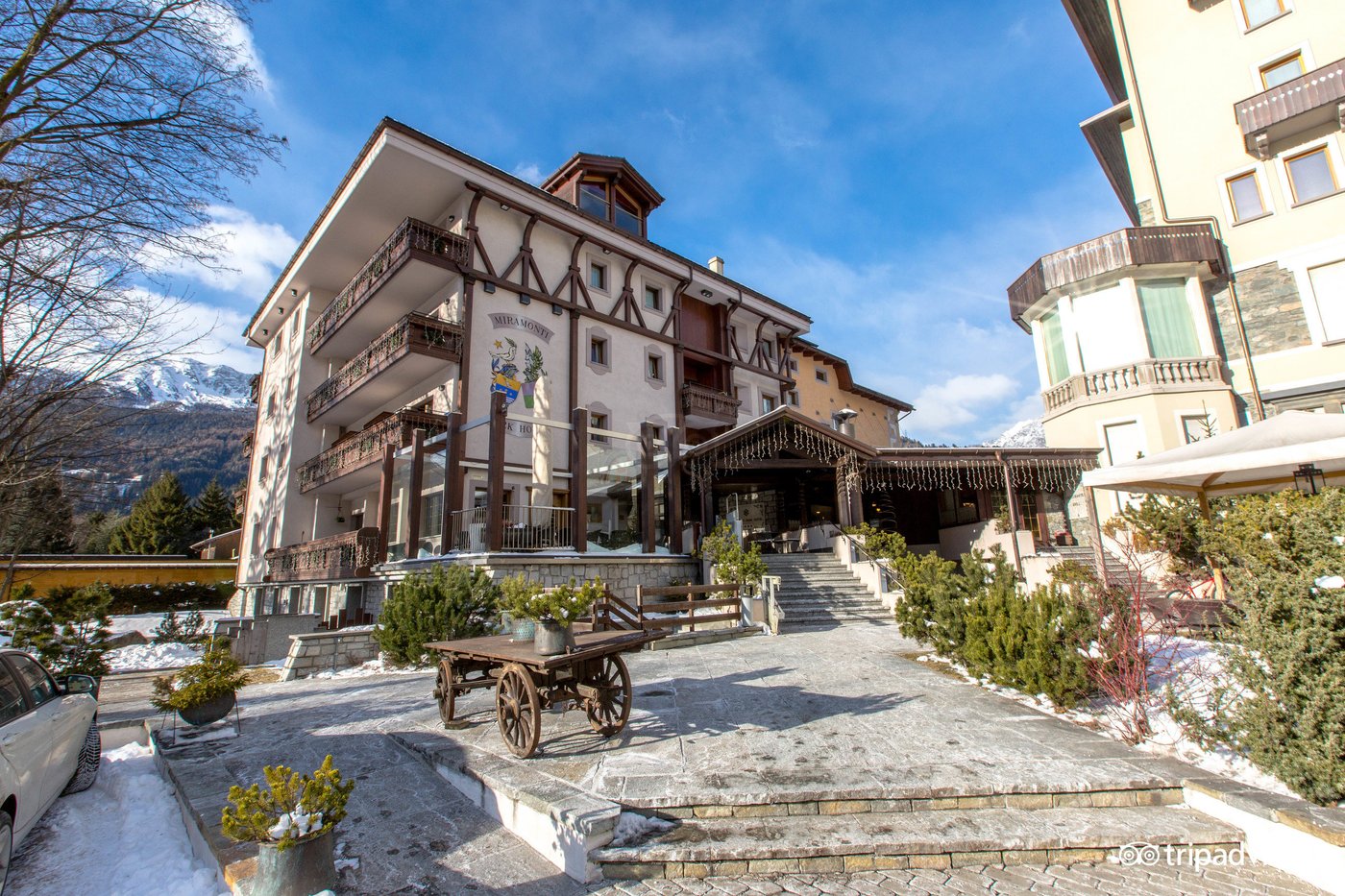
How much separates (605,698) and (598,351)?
1588 centimetres

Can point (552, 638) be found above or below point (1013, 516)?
below

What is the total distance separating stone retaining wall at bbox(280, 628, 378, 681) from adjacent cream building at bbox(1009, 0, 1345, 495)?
17312mm

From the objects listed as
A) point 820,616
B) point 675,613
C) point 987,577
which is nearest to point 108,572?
point 675,613

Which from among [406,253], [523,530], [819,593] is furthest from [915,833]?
[406,253]

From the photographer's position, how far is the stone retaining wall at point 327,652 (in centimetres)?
1079

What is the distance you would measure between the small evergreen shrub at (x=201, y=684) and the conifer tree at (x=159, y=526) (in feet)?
127

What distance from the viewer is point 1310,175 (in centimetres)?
1471

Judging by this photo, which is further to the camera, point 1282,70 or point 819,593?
point 1282,70

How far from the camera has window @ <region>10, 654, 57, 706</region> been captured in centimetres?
443

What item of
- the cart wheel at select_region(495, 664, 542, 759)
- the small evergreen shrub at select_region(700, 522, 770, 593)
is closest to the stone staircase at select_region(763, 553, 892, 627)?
the small evergreen shrub at select_region(700, 522, 770, 593)

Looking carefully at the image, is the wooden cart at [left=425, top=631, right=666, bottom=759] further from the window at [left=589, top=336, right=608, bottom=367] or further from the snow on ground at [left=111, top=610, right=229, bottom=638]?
the snow on ground at [left=111, top=610, right=229, bottom=638]

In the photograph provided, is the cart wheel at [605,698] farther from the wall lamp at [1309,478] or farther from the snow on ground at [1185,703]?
the wall lamp at [1309,478]

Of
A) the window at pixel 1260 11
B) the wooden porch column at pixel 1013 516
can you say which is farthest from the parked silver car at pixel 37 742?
the window at pixel 1260 11

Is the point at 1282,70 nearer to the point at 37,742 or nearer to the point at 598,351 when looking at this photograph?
the point at 598,351
